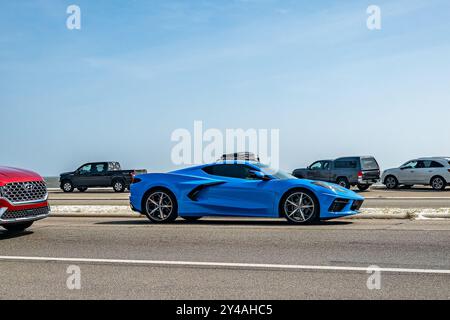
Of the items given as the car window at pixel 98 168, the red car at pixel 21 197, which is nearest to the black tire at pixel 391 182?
the car window at pixel 98 168

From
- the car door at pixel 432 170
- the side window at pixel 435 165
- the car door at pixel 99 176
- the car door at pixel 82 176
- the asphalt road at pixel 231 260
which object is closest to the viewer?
the asphalt road at pixel 231 260

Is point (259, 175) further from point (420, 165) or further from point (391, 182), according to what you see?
point (391, 182)

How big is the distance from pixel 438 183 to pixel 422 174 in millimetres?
1041

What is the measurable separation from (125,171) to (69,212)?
19207 millimetres

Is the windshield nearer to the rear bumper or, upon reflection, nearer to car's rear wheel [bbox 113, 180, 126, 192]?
the rear bumper

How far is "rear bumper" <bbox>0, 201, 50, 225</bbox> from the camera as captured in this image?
408 inches

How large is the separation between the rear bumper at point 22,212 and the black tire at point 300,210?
15.2ft

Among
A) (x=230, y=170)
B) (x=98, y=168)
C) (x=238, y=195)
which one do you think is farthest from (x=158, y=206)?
(x=98, y=168)

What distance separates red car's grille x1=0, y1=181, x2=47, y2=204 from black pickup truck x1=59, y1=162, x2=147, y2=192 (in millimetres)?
23965

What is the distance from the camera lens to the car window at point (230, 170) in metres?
13.0

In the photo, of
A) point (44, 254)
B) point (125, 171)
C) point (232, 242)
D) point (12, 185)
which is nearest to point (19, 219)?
point (12, 185)

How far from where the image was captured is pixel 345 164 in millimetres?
31516

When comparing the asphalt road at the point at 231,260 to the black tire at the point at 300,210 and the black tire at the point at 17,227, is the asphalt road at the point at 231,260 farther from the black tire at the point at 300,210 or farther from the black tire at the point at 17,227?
the black tire at the point at 300,210
